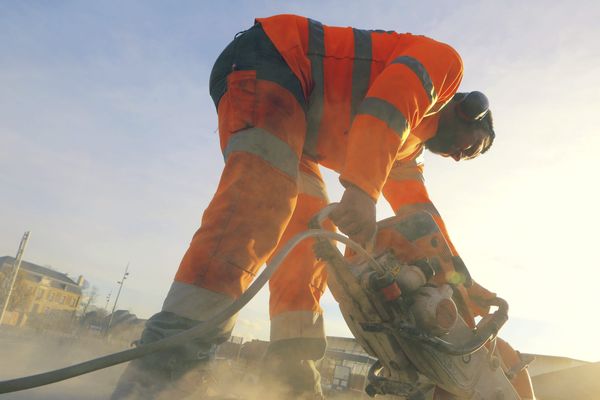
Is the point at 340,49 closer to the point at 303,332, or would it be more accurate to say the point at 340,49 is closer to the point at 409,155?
the point at 409,155

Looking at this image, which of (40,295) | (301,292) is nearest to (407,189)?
(301,292)

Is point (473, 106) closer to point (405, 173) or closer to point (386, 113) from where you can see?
point (405, 173)

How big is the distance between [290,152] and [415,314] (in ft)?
2.98

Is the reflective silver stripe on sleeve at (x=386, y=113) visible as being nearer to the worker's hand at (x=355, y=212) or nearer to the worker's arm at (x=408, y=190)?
the worker's hand at (x=355, y=212)

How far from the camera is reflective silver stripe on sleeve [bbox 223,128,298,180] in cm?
171

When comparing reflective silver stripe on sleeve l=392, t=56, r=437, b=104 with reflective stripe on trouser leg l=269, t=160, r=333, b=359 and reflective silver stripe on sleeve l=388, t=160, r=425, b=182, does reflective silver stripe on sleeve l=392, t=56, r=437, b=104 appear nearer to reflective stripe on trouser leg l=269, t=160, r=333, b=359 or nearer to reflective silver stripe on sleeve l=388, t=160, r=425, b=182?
reflective stripe on trouser leg l=269, t=160, r=333, b=359

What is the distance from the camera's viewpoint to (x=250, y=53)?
191cm

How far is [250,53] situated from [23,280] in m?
67.9

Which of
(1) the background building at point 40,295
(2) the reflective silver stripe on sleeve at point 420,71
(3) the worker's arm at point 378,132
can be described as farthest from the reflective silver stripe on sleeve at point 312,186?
(1) the background building at point 40,295

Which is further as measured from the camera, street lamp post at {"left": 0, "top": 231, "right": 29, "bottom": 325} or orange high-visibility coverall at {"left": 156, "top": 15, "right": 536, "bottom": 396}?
street lamp post at {"left": 0, "top": 231, "right": 29, "bottom": 325}

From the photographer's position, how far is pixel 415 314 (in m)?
1.83

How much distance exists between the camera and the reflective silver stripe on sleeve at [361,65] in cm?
205

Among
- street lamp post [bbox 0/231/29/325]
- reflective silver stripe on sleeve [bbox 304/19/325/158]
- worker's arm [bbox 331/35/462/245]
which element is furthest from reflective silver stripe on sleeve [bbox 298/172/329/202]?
street lamp post [bbox 0/231/29/325]

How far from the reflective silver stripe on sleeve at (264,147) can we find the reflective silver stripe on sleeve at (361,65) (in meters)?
0.55
